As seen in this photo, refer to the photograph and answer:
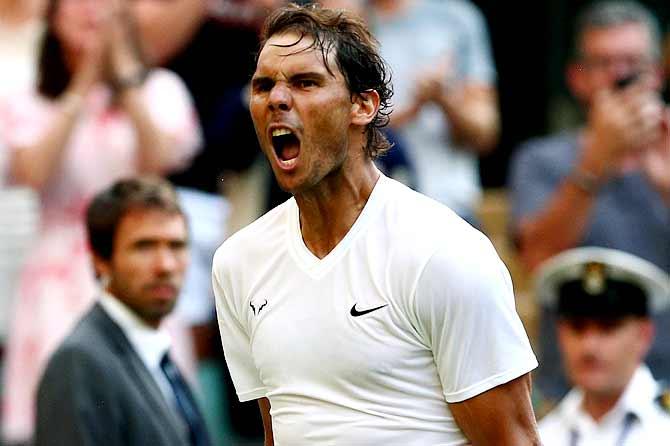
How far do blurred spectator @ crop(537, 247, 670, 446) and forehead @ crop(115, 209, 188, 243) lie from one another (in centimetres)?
152

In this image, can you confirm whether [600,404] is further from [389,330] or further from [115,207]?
[389,330]

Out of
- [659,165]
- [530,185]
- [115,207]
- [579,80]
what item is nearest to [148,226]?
[115,207]

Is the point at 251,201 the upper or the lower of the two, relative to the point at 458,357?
upper

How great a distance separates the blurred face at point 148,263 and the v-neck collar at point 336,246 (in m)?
1.51

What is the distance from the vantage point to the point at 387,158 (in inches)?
256

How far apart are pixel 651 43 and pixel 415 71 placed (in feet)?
3.71

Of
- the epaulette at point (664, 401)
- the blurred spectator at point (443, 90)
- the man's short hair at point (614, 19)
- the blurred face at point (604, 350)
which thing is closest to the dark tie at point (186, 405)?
the blurred face at point (604, 350)

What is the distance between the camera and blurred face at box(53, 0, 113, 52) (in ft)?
21.7

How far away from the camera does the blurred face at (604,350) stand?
5531mm

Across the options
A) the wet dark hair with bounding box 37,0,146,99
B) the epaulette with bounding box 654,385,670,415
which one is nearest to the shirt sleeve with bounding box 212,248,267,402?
the epaulette with bounding box 654,385,670,415

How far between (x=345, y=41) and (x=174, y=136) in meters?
3.35

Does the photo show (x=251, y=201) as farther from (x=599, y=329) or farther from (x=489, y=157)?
(x=489, y=157)

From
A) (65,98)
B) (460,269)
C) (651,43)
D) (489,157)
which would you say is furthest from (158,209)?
(489,157)

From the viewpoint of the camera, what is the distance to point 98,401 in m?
4.59
